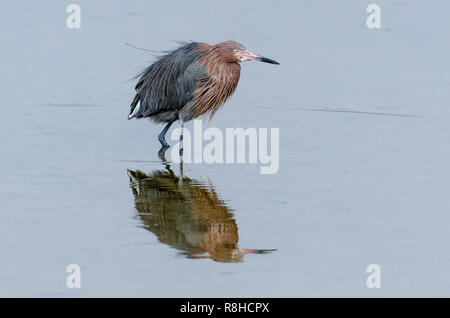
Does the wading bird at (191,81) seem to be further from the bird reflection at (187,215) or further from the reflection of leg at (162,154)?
the bird reflection at (187,215)

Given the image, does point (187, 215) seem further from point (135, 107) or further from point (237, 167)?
point (135, 107)

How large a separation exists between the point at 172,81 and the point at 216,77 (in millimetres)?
529

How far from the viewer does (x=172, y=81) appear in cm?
1150

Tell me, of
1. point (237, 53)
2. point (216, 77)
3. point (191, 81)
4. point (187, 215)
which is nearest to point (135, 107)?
point (191, 81)

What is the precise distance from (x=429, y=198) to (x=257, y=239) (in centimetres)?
215

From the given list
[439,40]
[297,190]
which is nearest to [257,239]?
[297,190]

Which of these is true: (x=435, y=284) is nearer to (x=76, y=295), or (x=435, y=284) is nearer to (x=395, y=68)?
(x=76, y=295)

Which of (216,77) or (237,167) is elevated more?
(216,77)

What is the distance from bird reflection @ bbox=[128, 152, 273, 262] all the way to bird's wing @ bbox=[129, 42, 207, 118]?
1359 mm

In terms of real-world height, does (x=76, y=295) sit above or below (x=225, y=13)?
below

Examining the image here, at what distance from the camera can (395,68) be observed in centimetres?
1527

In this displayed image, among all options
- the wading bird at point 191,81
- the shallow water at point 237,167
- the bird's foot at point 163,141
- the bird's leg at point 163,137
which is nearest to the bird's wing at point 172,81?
the wading bird at point 191,81

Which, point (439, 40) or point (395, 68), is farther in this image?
point (439, 40)
